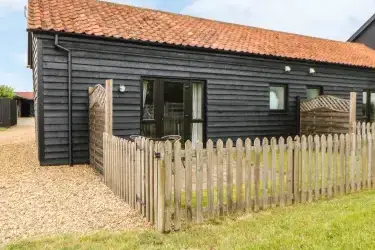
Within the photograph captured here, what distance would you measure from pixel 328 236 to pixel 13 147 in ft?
42.9

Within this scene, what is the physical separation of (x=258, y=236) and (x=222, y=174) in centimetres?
119

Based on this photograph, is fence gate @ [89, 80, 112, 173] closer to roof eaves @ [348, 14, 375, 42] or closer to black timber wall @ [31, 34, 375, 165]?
black timber wall @ [31, 34, 375, 165]

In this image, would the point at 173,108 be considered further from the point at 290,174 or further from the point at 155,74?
the point at 290,174

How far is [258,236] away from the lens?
385 cm

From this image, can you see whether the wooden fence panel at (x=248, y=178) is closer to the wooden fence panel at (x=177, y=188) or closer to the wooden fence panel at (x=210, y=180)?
the wooden fence panel at (x=210, y=180)

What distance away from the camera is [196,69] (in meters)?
11.0

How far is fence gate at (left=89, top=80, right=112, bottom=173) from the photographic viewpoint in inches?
257

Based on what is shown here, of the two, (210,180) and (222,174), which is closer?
(210,180)

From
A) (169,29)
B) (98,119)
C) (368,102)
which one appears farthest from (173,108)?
(368,102)

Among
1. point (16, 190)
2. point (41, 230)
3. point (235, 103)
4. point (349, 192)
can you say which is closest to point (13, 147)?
point (16, 190)

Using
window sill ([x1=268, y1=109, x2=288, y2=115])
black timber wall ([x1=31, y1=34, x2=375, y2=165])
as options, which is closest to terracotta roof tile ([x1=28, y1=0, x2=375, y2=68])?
black timber wall ([x1=31, y1=34, x2=375, y2=165])

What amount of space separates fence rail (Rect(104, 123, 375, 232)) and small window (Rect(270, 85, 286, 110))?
6.70m

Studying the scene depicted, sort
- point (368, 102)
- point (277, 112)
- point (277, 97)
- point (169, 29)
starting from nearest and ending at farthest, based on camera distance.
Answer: point (169, 29), point (277, 112), point (277, 97), point (368, 102)

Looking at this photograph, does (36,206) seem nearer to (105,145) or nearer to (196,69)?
(105,145)
